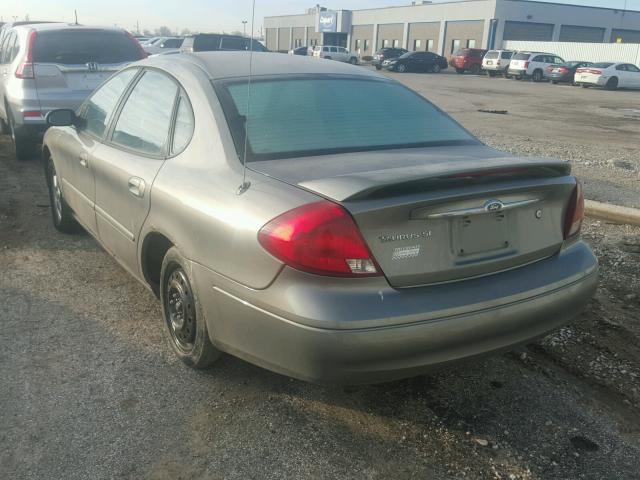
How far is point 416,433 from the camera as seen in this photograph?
2.82 m

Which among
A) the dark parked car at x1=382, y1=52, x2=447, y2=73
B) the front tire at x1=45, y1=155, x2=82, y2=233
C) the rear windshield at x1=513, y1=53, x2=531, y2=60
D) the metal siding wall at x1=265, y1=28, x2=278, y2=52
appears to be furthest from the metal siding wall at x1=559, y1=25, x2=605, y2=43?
the front tire at x1=45, y1=155, x2=82, y2=233

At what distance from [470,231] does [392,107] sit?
4.08ft

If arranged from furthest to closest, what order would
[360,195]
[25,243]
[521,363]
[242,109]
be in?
[25,243]
[521,363]
[242,109]
[360,195]

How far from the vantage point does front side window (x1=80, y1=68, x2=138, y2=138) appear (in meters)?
4.20

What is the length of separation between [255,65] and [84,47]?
19.0 ft

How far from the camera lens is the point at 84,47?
27.5ft

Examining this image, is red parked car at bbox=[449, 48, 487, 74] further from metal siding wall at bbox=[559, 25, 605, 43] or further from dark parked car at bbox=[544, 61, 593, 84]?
metal siding wall at bbox=[559, 25, 605, 43]

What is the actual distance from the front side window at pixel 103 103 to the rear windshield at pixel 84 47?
4037 millimetres

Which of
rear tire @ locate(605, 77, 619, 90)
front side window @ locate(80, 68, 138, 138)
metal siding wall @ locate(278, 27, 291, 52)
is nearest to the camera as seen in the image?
front side window @ locate(80, 68, 138, 138)

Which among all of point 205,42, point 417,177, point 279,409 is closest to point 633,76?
point 205,42

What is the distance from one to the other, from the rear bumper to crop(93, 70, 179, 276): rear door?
0.95 m

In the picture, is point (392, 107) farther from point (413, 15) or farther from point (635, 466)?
point (413, 15)

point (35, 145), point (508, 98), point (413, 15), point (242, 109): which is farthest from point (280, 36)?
point (242, 109)

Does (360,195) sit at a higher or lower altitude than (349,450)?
higher
